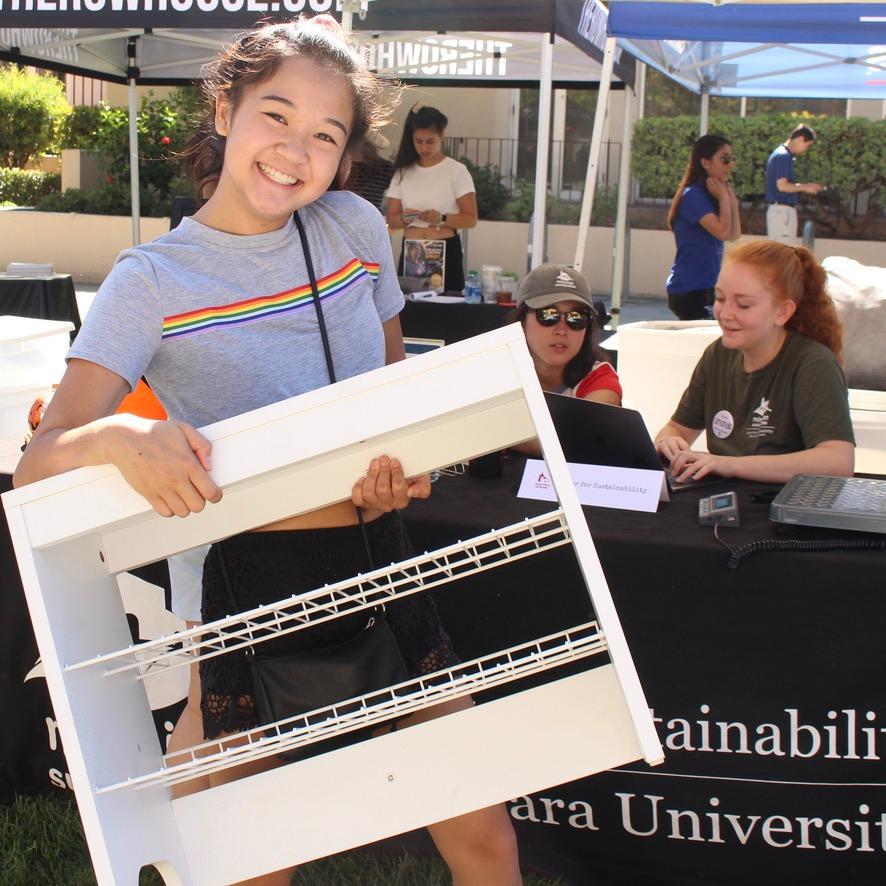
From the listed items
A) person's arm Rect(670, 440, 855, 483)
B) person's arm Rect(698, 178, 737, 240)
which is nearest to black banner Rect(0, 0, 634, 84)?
person's arm Rect(698, 178, 737, 240)

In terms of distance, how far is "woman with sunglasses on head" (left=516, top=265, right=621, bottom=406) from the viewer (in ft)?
9.36

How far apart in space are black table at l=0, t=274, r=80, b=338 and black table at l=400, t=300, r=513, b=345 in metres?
2.35

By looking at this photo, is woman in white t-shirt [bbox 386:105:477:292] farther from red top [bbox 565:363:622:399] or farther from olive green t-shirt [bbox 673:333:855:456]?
olive green t-shirt [bbox 673:333:855:456]

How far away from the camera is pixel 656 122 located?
43.4ft

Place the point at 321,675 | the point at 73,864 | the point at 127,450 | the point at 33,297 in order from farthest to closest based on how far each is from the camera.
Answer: the point at 33,297, the point at 73,864, the point at 321,675, the point at 127,450

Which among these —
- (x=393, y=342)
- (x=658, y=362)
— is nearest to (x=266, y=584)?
(x=393, y=342)

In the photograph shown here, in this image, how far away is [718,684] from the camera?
1971mm

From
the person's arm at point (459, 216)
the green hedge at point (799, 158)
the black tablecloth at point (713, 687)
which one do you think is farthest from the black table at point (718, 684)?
the green hedge at point (799, 158)

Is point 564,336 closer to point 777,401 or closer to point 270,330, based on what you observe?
point 777,401

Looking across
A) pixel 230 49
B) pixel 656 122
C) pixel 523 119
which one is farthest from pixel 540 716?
pixel 523 119

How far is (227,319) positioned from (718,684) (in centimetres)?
114

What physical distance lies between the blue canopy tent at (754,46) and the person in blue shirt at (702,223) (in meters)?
0.67

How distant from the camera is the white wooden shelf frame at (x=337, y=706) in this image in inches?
43.2

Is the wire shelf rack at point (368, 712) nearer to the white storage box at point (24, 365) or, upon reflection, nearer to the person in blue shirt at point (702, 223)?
the white storage box at point (24, 365)
